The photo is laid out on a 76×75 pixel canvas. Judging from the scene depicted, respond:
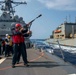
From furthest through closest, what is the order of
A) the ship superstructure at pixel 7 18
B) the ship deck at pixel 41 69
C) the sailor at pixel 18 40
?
the ship superstructure at pixel 7 18 < the sailor at pixel 18 40 < the ship deck at pixel 41 69

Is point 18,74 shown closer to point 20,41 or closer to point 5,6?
point 20,41

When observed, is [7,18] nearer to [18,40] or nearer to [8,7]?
[8,7]

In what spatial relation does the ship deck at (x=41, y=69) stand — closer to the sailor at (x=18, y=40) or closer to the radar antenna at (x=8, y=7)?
the sailor at (x=18, y=40)

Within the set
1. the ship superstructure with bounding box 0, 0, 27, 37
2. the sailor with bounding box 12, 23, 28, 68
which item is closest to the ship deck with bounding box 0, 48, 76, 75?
the sailor with bounding box 12, 23, 28, 68

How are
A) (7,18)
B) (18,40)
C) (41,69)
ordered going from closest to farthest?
(41,69)
(18,40)
(7,18)

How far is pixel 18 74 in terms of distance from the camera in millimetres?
8617

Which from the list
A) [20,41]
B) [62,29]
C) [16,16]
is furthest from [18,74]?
[62,29]

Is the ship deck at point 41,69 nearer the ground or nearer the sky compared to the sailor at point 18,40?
nearer the ground

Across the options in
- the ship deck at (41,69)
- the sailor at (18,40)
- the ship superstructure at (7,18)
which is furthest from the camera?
the ship superstructure at (7,18)

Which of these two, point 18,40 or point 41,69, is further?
point 18,40

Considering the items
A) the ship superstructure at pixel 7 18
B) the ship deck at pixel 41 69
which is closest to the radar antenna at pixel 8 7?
the ship superstructure at pixel 7 18

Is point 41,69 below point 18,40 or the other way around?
below

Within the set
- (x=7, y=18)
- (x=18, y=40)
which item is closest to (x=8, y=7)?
(x=7, y=18)

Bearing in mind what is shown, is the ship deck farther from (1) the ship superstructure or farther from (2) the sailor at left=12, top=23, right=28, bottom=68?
(1) the ship superstructure
